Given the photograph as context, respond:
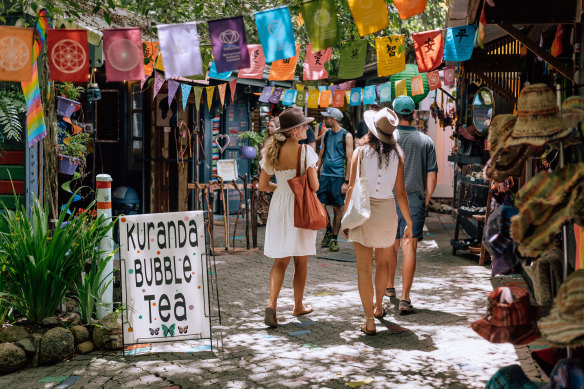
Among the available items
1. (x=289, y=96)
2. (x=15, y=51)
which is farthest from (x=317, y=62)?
(x=15, y=51)

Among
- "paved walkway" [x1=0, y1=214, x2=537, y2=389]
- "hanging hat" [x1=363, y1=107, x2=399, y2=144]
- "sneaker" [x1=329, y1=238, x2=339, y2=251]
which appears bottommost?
"paved walkway" [x1=0, y1=214, x2=537, y2=389]

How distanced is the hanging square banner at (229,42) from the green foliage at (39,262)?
2.22m

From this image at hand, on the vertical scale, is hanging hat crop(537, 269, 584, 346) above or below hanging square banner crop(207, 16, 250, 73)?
below

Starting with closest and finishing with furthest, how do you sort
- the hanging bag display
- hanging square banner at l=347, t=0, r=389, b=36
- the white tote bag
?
the white tote bag → the hanging bag display → hanging square banner at l=347, t=0, r=389, b=36

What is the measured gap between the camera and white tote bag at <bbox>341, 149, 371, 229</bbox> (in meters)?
5.69

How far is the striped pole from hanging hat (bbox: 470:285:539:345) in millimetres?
3768

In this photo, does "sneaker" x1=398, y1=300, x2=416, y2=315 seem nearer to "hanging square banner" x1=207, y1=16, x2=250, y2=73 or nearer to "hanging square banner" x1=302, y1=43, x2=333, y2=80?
"hanging square banner" x1=207, y1=16, x2=250, y2=73

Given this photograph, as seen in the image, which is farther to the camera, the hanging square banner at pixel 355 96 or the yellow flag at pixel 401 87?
the hanging square banner at pixel 355 96

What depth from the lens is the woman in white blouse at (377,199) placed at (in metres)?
5.82

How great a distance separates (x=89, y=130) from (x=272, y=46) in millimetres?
6298

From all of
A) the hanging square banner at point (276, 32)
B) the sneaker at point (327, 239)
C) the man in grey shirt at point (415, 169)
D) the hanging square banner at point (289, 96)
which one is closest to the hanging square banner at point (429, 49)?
the man in grey shirt at point (415, 169)

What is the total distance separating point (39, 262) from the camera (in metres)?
5.36

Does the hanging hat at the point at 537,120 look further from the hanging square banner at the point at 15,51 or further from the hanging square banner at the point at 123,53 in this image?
the hanging square banner at the point at 15,51

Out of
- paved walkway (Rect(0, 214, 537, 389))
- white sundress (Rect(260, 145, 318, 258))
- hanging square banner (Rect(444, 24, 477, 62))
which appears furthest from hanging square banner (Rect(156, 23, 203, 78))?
hanging square banner (Rect(444, 24, 477, 62))
